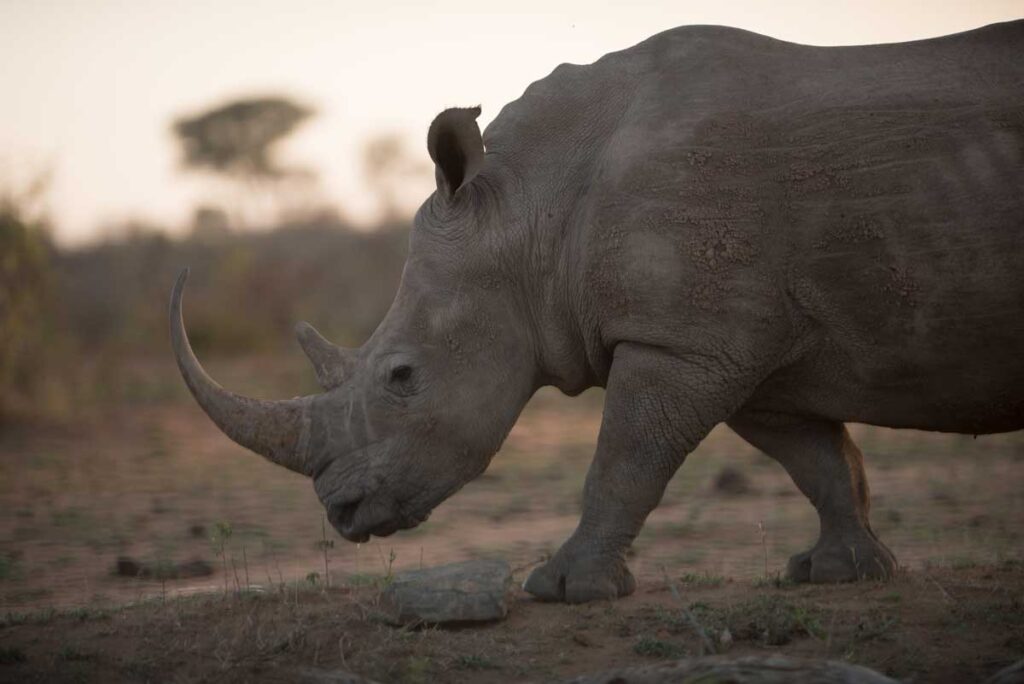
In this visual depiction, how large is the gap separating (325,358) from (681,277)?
57.3 inches

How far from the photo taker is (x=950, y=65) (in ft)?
16.4

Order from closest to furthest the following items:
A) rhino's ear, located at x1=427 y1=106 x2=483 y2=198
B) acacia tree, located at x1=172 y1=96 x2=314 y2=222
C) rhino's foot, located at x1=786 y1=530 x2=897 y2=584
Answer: rhino's ear, located at x1=427 y1=106 x2=483 y2=198, rhino's foot, located at x1=786 y1=530 x2=897 y2=584, acacia tree, located at x1=172 y1=96 x2=314 y2=222

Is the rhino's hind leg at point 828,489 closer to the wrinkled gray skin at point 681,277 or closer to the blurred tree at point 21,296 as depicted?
the wrinkled gray skin at point 681,277

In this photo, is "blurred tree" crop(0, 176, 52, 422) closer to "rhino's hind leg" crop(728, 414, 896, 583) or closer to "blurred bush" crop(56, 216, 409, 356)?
"blurred bush" crop(56, 216, 409, 356)

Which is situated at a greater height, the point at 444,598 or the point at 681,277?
the point at 681,277

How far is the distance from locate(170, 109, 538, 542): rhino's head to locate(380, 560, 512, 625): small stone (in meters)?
0.33

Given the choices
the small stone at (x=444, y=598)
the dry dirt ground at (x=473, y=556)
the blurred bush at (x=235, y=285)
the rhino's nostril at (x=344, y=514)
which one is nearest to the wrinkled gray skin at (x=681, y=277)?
the rhino's nostril at (x=344, y=514)

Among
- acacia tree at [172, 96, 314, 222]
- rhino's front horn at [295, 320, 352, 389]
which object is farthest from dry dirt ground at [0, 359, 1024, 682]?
acacia tree at [172, 96, 314, 222]

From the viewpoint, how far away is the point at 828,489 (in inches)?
223

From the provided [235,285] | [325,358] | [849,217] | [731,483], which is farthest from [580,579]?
[235,285]

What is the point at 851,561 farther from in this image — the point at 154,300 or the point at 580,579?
the point at 154,300

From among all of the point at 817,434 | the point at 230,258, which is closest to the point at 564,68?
the point at 817,434

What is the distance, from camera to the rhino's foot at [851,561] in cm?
552

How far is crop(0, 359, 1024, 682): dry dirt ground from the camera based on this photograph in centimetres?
453
